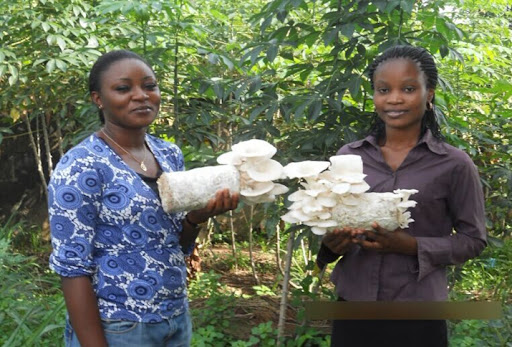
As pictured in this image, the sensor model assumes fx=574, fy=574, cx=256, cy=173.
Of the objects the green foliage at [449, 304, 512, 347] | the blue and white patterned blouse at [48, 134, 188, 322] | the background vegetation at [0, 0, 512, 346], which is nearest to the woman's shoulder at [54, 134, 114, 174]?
the blue and white patterned blouse at [48, 134, 188, 322]

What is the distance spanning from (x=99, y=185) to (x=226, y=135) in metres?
3.16

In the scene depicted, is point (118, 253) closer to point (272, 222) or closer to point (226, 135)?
point (272, 222)

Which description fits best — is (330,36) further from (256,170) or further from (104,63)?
(104,63)

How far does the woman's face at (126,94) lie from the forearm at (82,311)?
42cm

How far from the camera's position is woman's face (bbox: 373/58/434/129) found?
149cm

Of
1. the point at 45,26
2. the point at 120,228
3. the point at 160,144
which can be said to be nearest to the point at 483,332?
the point at 160,144

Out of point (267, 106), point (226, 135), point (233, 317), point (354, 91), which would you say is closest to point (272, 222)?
point (267, 106)

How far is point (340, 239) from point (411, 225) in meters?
0.20

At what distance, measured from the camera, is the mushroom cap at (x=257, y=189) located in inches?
58.7

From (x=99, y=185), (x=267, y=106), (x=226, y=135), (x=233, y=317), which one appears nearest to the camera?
(x=99, y=185)

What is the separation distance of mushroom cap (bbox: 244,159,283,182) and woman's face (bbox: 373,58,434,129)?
0.32 metres

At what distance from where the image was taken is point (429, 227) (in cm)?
149

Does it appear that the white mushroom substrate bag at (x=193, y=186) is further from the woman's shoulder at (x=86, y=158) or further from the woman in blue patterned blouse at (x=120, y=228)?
the woman's shoulder at (x=86, y=158)

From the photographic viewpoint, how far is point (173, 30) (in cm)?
284
